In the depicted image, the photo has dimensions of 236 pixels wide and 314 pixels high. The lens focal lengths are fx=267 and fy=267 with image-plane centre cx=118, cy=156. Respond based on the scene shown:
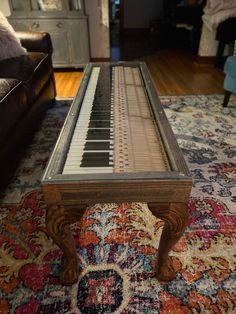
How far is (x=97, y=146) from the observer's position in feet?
3.45

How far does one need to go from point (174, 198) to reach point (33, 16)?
135 inches

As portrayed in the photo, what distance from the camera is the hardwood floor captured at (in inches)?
123

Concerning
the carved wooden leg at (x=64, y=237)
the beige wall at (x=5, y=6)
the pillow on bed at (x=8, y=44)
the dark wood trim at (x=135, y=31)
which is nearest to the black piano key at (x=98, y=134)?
the carved wooden leg at (x=64, y=237)

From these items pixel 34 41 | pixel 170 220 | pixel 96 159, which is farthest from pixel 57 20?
pixel 170 220

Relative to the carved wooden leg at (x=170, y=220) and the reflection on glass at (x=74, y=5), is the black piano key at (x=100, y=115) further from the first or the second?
the reflection on glass at (x=74, y=5)

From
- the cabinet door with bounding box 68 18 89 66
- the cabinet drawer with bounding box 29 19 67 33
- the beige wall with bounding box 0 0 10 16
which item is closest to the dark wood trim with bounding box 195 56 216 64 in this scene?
the cabinet door with bounding box 68 18 89 66

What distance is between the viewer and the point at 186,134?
221 centimetres

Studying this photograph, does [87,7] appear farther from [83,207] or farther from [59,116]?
[83,207]

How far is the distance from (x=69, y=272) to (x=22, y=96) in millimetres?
1179

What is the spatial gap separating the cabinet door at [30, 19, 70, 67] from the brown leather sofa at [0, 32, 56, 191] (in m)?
1.16

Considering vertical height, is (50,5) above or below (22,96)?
above

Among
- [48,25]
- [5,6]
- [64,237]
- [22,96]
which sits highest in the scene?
[5,6]

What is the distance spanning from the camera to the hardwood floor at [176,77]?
313 cm

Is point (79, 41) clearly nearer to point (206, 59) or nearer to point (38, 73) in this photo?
point (38, 73)
